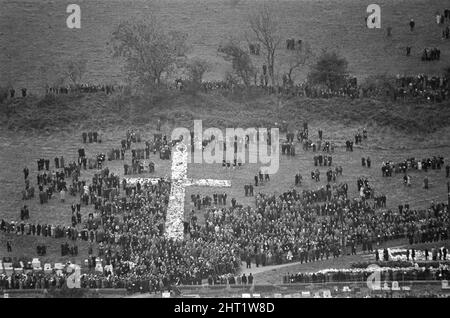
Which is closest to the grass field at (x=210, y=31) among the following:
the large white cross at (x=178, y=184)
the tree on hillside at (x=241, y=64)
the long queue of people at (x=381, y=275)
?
the tree on hillside at (x=241, y=64)

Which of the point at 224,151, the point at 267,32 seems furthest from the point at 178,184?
the point at 267,32

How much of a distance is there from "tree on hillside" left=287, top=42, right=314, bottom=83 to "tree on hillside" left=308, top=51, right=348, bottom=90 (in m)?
2.07

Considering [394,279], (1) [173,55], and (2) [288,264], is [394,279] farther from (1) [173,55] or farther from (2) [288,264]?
(1) [173,55]

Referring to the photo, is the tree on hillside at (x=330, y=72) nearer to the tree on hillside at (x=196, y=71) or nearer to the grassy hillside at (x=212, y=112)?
the grassy hillside at (x=212, y=112)

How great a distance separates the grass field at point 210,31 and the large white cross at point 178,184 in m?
12.7

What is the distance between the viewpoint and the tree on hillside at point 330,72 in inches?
5079

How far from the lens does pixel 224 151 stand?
12106cm

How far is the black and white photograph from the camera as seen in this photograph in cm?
10706

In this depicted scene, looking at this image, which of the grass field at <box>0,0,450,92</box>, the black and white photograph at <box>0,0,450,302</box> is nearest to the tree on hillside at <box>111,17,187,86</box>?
the black and white photograph at <box>0,0,450,302</box>

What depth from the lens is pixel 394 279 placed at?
105 meters

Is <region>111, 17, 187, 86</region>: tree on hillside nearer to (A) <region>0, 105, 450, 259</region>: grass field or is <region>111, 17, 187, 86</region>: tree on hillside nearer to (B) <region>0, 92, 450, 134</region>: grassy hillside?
(B) <region>0, 92, 450, 134</region>: grassy hillside

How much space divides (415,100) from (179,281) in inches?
1109

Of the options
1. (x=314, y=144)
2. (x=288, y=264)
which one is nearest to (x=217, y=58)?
(x=314, y=144)

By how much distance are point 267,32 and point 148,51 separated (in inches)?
358
